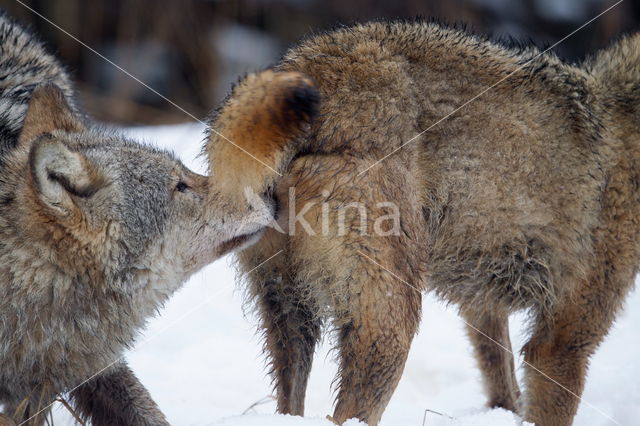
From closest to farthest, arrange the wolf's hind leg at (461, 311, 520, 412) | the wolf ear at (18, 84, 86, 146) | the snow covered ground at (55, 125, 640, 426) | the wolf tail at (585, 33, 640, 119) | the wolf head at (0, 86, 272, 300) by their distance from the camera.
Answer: the wolf head at (0, 86, 272, 300) → the wolf ear at (18, 84, 86, 146) → the wolf tail at (585, 33, 640, 119) → the snow covered ground at (55, 125, 640, 426) → the wolf's hind leg at (461, 311, 520, 412)

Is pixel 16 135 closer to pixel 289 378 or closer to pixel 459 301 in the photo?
pixel 289 378

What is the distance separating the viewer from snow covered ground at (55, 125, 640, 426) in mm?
4879

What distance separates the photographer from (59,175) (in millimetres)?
3213

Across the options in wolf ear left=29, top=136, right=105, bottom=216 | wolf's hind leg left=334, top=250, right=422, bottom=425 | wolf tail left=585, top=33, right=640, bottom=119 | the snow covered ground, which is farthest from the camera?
the snow covered ground

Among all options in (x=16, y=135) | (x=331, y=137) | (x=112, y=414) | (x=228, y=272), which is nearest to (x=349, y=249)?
(x=331, y=137)

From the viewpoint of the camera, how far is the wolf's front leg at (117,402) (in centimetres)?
396

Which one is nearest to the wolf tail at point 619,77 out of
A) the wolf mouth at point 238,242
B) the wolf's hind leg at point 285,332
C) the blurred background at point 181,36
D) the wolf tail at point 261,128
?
the wolf tail at point 261,128

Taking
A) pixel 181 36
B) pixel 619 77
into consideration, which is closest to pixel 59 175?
pixel 619 77

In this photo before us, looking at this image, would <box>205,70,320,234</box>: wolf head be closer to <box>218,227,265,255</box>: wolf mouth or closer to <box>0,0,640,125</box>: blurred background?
<box>218,227,265,255</box>: wolf mouth

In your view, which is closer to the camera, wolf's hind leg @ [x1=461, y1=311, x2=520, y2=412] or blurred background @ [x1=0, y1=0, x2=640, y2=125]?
wolf's hind leg @ [x1=461, y1=311, x2=520, y2=412]

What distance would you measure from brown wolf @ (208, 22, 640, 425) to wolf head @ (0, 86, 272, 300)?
0.24 meters

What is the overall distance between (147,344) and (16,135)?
196cm

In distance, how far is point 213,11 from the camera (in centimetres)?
1148

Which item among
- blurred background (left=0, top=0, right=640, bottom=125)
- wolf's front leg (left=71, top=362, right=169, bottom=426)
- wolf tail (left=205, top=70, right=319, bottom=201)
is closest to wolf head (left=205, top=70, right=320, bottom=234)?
wolf tail (left=205, top=70, right=319, bottom=201)
